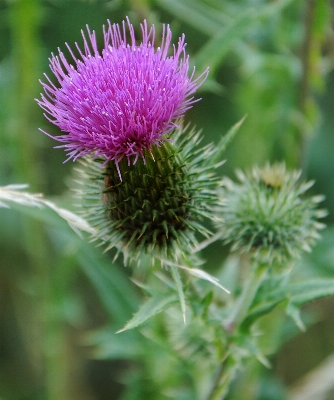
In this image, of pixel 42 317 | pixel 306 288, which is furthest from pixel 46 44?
pixel 306 288

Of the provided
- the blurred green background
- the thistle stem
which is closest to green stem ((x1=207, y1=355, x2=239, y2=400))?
the thistle stem

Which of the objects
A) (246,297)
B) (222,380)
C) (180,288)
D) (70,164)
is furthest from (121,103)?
(70,164)

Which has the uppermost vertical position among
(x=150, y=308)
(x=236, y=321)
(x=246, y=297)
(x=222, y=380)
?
(x=246, y=297)

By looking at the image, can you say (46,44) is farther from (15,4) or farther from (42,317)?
(42,317)

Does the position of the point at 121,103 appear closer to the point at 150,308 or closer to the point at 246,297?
the point at 150,308

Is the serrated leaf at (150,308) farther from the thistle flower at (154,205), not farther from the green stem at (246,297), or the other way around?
the green stem at (246,297)

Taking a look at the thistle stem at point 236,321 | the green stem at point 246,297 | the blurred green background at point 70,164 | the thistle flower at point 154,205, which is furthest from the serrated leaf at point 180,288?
the blurred green background at point 70,164
